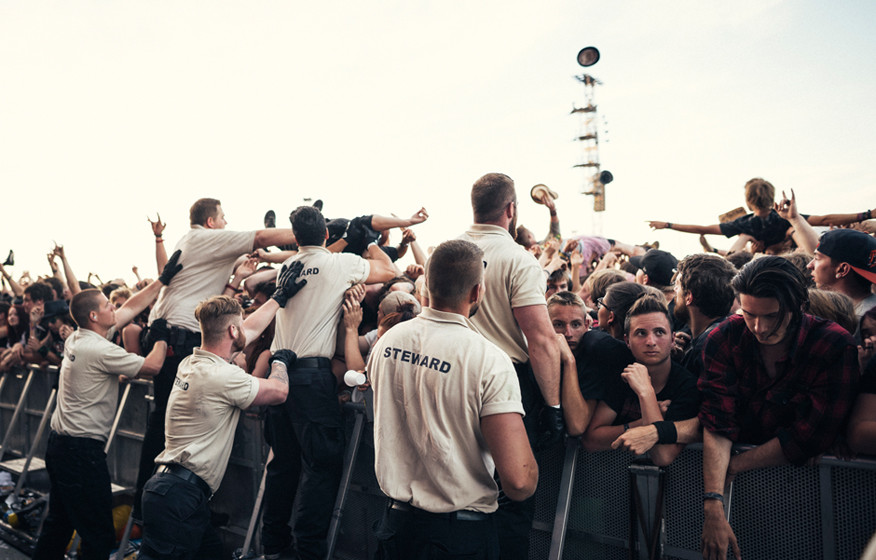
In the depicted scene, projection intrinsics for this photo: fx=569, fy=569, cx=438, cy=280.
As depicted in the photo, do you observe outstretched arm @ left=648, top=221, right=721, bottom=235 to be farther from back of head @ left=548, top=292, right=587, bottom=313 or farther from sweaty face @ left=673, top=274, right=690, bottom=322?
back of head @ left=548, top=292, right=587, bottom=313

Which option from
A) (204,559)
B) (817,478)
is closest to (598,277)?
(817,478)

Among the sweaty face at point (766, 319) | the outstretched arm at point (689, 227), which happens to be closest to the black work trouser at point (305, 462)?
the sweaty face at point (766, 319)

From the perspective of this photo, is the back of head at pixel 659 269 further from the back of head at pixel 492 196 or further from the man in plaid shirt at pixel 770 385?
the man in plaid shirt at pixel 770 385

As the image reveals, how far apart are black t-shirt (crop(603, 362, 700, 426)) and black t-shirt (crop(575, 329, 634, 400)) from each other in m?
0.05

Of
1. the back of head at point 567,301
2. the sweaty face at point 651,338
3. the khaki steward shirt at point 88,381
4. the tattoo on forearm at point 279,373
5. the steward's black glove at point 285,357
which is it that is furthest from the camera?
the khaki steward shirt at point 88,381

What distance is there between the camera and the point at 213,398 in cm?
374

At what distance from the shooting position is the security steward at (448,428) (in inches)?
91.6

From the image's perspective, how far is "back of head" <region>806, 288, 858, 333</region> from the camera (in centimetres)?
288

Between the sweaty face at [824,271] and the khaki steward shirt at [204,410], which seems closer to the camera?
the sweaty face at [824,271]

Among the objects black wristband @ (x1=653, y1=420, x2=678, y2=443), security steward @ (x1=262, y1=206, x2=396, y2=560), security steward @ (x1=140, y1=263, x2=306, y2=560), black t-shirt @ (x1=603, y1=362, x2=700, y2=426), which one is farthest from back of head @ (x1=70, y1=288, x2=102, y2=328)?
black wristband @ (x1=653, y1=420, x2=678, y2=443)

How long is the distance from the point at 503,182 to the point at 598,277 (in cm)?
162

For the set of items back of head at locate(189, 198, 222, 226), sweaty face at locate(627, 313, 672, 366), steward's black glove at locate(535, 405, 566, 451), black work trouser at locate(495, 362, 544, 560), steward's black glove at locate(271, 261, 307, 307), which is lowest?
black work trouser at locate(495, 362, 544, 560)

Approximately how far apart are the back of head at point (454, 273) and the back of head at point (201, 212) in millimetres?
3634

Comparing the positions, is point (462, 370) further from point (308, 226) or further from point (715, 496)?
point (308, 226)
